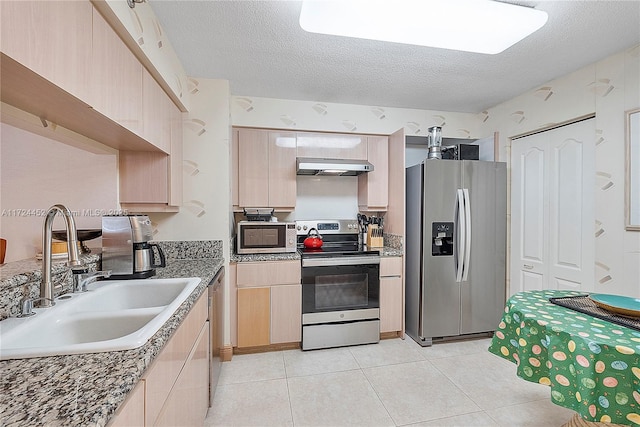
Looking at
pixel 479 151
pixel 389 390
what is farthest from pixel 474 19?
pixel 389 390

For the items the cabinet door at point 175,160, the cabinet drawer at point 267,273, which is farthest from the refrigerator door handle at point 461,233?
the cabinet door at point 175,160

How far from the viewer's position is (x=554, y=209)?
253 cm

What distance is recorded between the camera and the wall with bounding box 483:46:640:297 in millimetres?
1970

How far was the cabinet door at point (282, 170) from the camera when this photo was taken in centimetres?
288

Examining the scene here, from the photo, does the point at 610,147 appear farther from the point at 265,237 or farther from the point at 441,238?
the point at 265,237

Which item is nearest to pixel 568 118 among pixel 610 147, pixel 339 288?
pixel 610 147

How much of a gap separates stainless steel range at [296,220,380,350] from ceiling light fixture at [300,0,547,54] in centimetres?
177

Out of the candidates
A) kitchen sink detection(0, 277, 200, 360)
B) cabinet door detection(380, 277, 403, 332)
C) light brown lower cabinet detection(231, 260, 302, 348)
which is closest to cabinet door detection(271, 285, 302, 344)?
light brown lower cabinet detection(231, 260, 302, 348)

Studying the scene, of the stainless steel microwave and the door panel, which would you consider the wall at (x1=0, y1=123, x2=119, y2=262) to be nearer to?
the stainless steel microwave

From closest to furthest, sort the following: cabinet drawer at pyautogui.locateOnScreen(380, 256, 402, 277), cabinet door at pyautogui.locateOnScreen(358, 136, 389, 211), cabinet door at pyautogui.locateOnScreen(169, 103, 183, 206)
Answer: cabinet door at pyautogui.locateOnScreen(169, 103, 183, 206) → cabinet drawer at pyautogui.locateOnScreen(380, 256, 402, 277) → cabinet door at pyautogui.locateOnScreen(358, 136, 389, 211)

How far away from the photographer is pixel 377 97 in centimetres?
289

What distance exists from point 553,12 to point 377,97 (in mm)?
→ 1468

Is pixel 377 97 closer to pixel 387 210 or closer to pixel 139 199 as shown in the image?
pixel 387 210

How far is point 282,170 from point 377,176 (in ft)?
3.42
